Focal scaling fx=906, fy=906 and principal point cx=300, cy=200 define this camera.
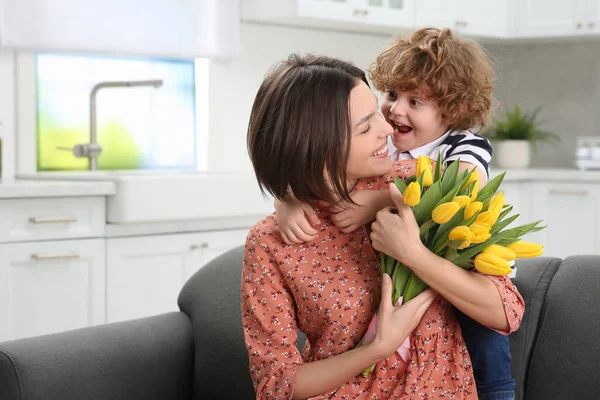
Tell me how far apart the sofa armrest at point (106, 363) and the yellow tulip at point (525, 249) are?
2.93 feet

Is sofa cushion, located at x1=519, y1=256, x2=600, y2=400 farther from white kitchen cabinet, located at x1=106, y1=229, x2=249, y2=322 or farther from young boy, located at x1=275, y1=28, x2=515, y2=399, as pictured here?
white kitchen cabinet, located at x1=106, y1=229, x2=249, y2=322

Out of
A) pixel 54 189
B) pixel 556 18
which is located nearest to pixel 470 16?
pixel 556 18

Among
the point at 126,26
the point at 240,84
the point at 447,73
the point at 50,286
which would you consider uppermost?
the point at 126,26

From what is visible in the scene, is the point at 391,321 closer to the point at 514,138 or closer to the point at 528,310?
the point at 528,310

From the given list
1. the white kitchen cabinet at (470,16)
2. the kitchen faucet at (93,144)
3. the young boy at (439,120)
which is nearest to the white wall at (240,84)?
the white kitchen cabinet at (470,16)

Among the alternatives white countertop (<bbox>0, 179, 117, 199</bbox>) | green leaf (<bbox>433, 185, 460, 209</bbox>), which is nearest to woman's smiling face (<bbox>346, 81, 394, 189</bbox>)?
green leaf (<bbox>433, 185, 460, 209</bbox>)

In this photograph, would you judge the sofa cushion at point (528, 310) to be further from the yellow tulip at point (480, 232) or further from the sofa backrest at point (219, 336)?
the sofa backrest at point (219, 336)

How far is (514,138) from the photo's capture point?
5.03m

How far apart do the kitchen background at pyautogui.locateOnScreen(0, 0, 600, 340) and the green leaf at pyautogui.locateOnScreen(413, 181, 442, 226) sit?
3.62ft

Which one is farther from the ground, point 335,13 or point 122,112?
point 335,13

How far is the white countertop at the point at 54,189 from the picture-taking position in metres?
2.90

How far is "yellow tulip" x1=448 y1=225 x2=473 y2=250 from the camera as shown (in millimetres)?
1296

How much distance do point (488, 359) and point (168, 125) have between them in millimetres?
2989

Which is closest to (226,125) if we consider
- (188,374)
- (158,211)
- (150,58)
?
(150,58)
